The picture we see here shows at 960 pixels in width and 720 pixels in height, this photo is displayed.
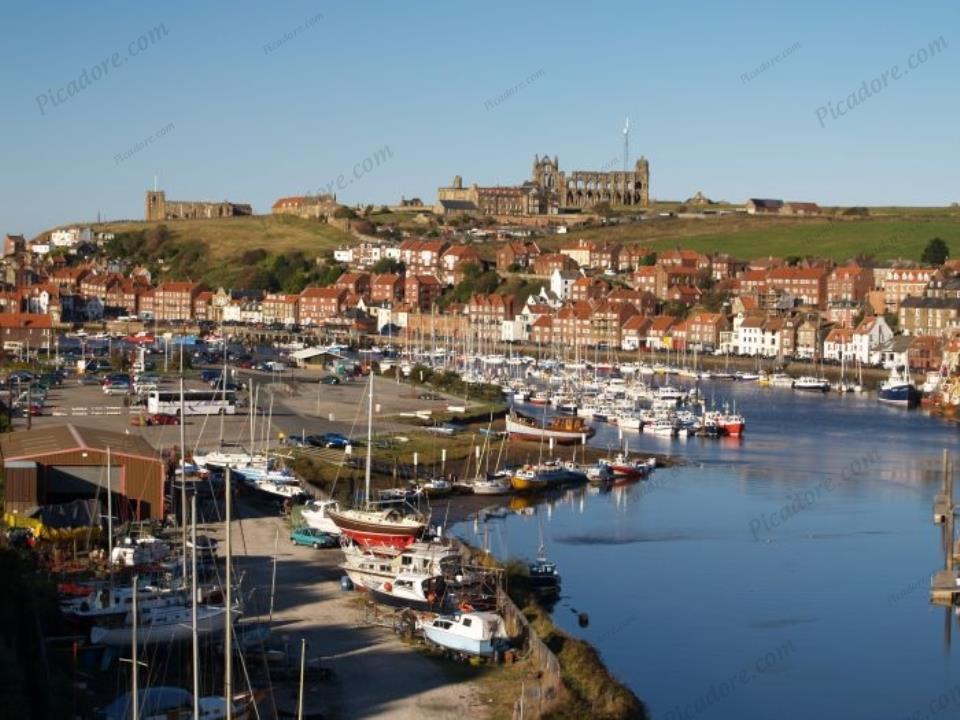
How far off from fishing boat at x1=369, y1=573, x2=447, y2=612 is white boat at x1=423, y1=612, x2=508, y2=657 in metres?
0.87

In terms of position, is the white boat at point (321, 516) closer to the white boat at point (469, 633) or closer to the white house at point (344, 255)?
the white boat at point (469, 633)

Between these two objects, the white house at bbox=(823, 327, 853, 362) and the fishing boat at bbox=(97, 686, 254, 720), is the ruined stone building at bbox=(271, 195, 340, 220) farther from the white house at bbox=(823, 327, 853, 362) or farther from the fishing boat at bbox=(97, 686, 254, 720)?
the fishing boat at bbox=(97, 686, 254, 720)

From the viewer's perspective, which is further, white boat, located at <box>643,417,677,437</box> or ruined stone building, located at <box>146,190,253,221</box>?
ruined stone building, located at <box>146,190,253,221</box>

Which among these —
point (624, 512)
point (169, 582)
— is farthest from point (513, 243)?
point (169, 582)

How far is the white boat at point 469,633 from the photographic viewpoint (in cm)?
1379

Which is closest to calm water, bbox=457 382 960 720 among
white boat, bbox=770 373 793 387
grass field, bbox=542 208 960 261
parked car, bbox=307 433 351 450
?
parked car, bbox=307 433 351 450

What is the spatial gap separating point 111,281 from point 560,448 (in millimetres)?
46423

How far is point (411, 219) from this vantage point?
8644cm

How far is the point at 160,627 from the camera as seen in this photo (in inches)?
518

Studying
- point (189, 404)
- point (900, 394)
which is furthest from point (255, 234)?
point (189, 404)

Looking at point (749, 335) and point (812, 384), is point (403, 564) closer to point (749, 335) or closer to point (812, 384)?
point (812, 384)

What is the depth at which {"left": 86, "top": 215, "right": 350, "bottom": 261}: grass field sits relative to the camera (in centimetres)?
8238

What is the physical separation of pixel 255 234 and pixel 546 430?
57.9 meters

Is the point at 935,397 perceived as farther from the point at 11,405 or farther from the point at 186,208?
the point at 186,208
